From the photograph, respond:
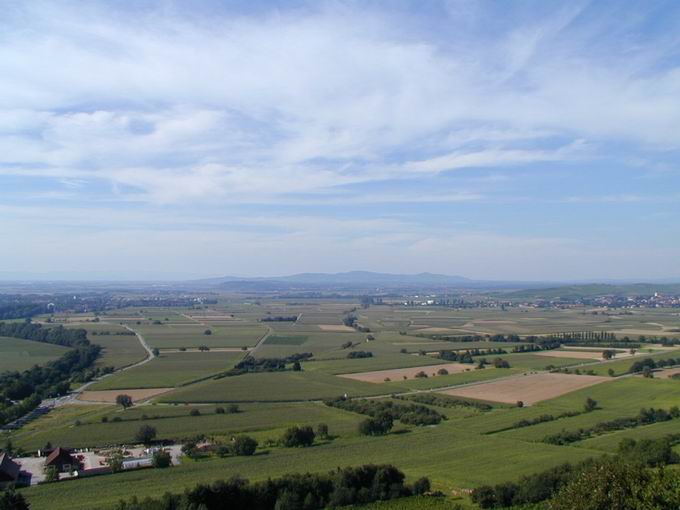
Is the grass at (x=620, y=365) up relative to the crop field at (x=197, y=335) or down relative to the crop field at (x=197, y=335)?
down

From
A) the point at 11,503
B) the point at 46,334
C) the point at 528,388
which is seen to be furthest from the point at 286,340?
the point at 11,503

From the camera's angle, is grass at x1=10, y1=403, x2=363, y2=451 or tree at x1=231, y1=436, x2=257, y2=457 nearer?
tree at x1=231, y1=436, x2=257, y2=457

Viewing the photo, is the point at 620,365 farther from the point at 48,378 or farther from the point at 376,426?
the point at 48,378

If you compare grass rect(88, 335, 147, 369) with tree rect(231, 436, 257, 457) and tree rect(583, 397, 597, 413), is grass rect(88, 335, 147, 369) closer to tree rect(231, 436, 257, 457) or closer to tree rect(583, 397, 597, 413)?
tree rect(231, 436, 257, 457)

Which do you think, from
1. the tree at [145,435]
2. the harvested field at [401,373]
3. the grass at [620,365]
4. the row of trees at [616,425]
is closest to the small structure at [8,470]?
the tree at [145,435]

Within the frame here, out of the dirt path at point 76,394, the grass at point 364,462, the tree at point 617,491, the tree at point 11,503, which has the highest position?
the tree at point 617,491

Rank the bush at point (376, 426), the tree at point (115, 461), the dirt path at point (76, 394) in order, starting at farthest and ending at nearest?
the dirt path at point (76, 394) < the bush at point (376, 426) < the tree at point (115, 461)

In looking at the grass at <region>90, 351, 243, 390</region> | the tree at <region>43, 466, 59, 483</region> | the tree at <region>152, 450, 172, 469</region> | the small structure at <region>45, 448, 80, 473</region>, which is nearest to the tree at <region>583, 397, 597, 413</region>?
the tree at <region>152, 450, 172, 469</region>

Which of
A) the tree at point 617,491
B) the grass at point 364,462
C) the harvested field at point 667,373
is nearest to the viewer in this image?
the tree at point 617,491

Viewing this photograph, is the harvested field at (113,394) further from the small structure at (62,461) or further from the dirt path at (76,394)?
the small structure at (62,461)
